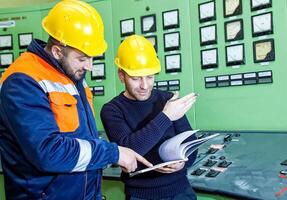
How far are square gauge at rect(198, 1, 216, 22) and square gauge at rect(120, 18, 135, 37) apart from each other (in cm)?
57

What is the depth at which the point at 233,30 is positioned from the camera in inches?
92.4

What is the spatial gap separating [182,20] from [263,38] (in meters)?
0.60

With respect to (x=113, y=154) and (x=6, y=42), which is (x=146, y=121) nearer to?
(x=113, y=154)

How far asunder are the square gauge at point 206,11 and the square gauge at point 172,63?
1.05 feet

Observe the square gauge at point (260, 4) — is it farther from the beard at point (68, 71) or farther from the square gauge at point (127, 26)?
the beard at point (68, 71)

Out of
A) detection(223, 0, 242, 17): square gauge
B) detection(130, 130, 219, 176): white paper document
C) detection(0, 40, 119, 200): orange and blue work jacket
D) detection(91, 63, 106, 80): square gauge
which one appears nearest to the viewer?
detection(0, 40, 119, 200): orange and blue work jacket

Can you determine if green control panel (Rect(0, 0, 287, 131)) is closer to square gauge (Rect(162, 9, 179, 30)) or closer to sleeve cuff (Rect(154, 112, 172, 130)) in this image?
square gauge (Rect(162, 9, 179, 30))

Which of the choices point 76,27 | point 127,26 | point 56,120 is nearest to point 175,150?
point 56,120

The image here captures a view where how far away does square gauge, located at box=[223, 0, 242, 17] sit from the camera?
2.31 metres

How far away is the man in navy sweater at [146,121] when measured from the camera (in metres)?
1.45

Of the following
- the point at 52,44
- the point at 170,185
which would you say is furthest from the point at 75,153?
the point at 170,185

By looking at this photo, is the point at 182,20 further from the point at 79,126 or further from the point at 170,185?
the point at 79,126

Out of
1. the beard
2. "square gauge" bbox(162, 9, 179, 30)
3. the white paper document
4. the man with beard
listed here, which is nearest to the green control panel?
"square gauge" bbox(162, 9, 179, 30)

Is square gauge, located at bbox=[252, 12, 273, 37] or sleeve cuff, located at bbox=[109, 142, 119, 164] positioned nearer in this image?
sleeve cuff, located at bbox=[109, 142, 119, 164]
